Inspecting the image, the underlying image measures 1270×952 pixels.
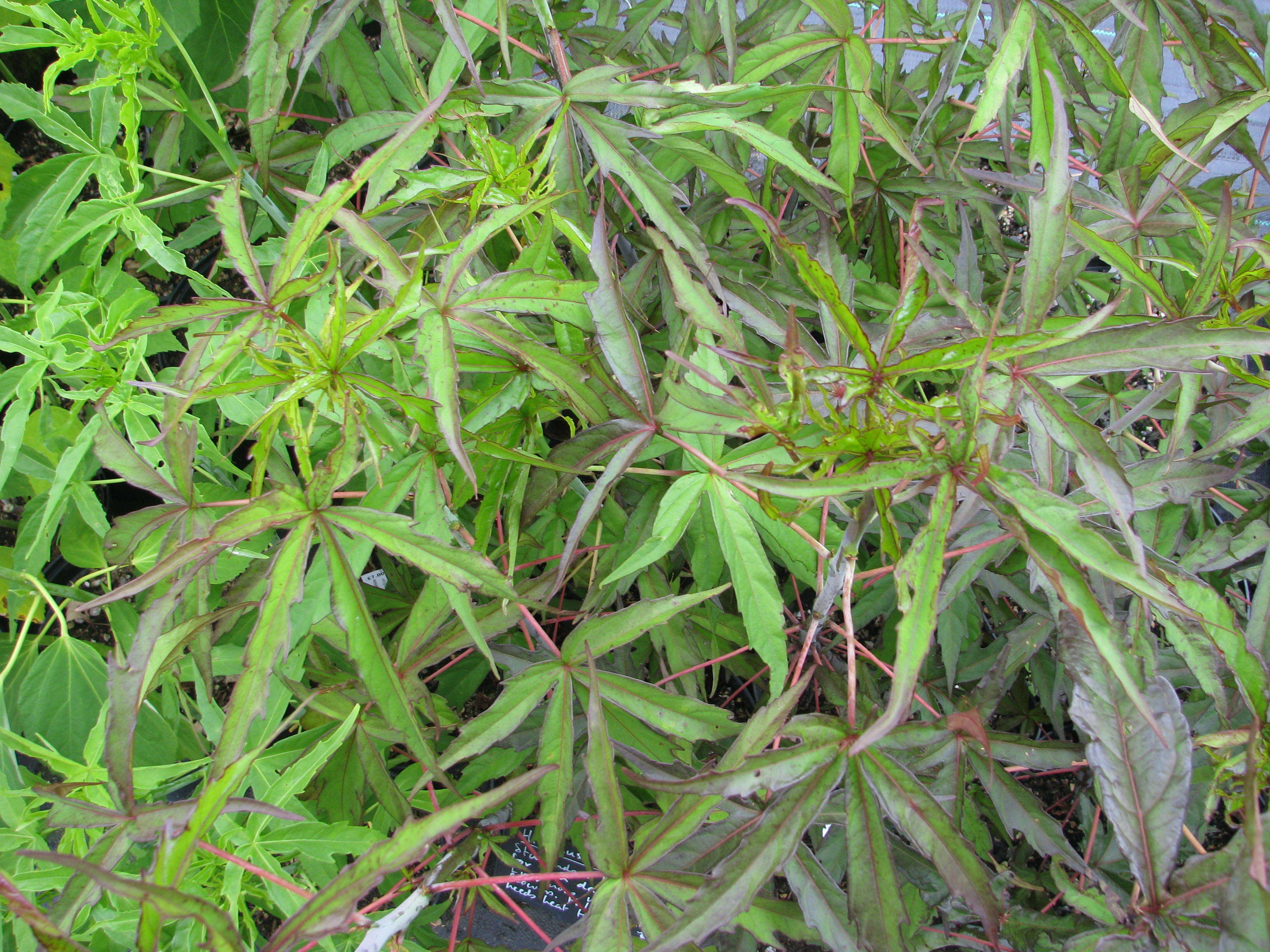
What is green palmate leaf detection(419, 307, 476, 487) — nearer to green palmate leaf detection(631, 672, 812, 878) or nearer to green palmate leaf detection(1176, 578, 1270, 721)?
green palmate leaf detection(631, 672, 812, 878)

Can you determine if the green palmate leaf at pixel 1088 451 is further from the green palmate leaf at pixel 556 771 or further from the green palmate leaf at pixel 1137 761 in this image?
the green palmate leaf at pixel 556 771

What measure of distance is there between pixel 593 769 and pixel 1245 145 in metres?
0.93

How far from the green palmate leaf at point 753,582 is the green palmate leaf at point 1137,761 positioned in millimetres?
217

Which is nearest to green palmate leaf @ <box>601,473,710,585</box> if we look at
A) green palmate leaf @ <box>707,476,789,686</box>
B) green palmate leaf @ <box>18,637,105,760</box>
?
green palmate leaf @ <box>707,476,789,686</box>

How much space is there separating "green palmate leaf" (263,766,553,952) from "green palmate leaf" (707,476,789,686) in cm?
24

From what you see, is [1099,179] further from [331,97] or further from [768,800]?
[331,97]

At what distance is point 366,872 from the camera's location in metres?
0.48

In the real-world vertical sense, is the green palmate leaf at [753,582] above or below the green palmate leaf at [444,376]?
below

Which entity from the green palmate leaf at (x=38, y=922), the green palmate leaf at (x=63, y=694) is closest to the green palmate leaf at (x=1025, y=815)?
the green palmate leaf at (x=38, y=922)

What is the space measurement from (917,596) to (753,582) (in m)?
0.21

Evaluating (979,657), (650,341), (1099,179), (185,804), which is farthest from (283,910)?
(1099,179)

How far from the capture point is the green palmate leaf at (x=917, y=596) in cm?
43

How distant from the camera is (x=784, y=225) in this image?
3.51ft

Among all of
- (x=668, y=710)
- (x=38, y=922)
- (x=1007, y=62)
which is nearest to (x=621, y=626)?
(x=668, y=710)
